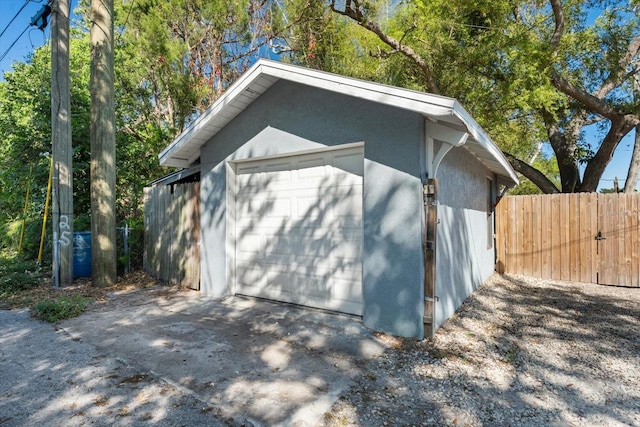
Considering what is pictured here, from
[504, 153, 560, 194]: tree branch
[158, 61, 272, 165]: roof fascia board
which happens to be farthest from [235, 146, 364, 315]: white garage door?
[504, 153, 560, 194]: tree branch

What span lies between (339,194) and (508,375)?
2709mm

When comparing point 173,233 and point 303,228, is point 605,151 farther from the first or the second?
point 173,233

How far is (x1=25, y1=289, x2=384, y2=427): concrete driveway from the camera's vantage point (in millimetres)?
2619

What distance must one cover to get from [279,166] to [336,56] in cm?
931

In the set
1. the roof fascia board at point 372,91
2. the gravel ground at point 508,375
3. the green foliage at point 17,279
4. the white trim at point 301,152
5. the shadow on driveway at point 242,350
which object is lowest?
the gravel ground at point 508,375

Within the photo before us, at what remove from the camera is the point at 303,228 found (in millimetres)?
4930

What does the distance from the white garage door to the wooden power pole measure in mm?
2560

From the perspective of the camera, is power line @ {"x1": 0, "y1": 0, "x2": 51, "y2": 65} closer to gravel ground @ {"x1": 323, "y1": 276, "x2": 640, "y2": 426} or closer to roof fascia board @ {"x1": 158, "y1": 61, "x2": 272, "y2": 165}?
roof fascia board @ {"x1": 158, "y1": 61, "x2": 272, "y2": 165}

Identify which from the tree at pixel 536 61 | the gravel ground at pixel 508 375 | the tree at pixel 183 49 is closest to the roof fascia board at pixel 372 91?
the gravel ground at pixel 508 375

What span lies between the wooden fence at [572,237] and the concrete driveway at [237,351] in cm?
593

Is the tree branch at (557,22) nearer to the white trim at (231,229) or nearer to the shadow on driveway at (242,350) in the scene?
the white trim at (231,229)

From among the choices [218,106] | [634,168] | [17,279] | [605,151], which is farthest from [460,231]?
[634,168]

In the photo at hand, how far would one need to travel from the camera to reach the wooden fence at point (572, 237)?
7031mm

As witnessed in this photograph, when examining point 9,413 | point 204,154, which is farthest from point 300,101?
point 9,413
